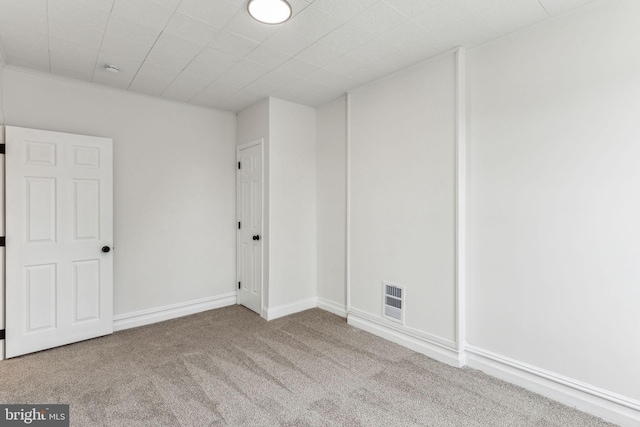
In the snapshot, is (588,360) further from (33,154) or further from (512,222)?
(33,154)

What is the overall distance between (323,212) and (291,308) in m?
1.28

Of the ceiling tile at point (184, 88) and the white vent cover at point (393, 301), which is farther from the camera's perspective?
the ceiling tile at point (184, 88)

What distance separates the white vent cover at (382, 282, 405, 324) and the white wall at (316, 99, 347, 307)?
676 mm

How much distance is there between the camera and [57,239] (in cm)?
300


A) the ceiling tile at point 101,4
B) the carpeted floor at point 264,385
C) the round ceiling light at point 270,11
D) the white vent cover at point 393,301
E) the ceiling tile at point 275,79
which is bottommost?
the carpeted floor at point 264,385

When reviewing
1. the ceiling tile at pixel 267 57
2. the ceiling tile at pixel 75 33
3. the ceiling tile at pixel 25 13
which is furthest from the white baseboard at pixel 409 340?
the ceiling tile at pixel 25 13

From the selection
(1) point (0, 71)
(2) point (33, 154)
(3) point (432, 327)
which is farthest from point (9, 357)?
(3) point (432, 327)

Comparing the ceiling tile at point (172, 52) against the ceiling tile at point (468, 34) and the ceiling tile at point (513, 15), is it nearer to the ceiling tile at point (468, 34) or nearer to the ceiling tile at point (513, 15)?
the ceiling tile at point (468, 34)

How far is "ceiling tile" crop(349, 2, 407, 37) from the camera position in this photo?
2.08 metres

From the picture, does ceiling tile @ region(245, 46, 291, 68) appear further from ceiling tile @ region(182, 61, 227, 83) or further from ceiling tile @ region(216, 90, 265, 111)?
ceiling tile @ region(216, 90, 265, 111)

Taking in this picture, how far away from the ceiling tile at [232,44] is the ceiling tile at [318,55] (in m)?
0.43

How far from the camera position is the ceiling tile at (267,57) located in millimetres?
2646

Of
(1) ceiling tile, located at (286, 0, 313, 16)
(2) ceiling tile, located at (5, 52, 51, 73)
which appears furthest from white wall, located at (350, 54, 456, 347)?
(2) ceiling tile, located at (5, 52, 51, 73)

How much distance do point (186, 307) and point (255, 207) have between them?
1519 mm
